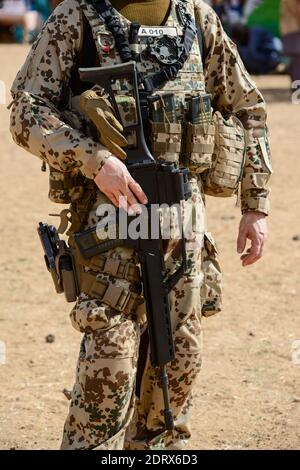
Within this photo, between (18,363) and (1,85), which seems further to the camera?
(1,85)

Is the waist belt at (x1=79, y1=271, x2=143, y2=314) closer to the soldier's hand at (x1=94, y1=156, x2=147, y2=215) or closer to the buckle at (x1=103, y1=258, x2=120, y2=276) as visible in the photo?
the buckle at (x1=103, y1=258, x2=120, y2=276)

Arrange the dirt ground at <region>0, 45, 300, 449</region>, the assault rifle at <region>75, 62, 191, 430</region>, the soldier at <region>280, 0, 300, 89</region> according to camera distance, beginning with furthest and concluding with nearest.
A: the soldier at <region>280, 0, 300, 89</region> → the dirt ground at <region>0, 45, 300, 449</region> → the assault rifle at <region>75, 62, 191, 430</region>

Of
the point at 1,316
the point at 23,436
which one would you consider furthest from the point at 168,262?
the point at 1,316

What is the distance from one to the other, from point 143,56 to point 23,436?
1.89m

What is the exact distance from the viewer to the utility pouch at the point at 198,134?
12.6 ft

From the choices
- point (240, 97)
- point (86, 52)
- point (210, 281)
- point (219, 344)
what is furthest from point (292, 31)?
point (86, 52)

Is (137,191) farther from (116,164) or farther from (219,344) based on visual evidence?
(219,344)

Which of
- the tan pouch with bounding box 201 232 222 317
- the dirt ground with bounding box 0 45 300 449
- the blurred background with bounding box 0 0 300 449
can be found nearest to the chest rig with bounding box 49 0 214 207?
the tan pouch with bounding box 201 232 222 317

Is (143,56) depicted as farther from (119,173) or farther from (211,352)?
→ (211,352)

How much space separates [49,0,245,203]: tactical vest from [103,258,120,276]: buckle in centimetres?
27

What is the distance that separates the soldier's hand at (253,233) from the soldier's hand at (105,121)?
2.20ft

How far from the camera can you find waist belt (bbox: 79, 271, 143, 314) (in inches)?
145

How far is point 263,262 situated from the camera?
25.1 feet

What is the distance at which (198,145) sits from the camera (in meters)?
3.88
